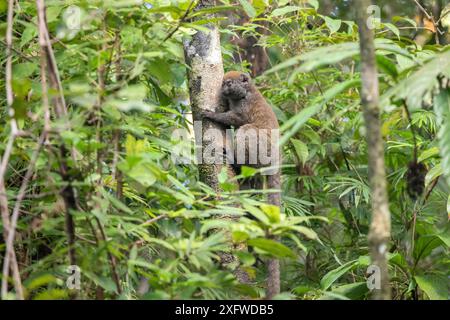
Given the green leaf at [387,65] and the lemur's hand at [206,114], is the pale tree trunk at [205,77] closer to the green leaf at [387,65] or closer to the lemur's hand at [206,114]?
the lemur's hand at [206,114]

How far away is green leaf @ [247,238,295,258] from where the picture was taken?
2869mm

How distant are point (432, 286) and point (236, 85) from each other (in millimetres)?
2648

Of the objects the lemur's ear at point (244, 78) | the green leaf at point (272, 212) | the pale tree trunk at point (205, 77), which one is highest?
the lemur's ear at point (244, 78)

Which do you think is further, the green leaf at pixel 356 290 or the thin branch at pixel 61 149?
the green leaf at pixel 356 290

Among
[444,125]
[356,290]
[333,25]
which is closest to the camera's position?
[444,125]

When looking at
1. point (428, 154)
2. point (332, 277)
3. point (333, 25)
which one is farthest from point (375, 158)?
point (333, 25)

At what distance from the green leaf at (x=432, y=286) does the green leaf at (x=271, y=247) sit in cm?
187

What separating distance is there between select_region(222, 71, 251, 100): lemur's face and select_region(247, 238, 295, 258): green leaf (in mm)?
2654

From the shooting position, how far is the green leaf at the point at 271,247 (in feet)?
9.41

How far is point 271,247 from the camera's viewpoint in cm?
290

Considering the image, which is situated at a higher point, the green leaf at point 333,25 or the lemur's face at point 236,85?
the green leaf at point 333,25

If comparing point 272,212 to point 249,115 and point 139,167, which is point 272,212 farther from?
point 249,115

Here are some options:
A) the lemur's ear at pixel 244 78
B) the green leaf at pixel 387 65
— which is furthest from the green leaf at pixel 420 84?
the lemur's ear at pixel 244 78

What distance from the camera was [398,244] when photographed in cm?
572
